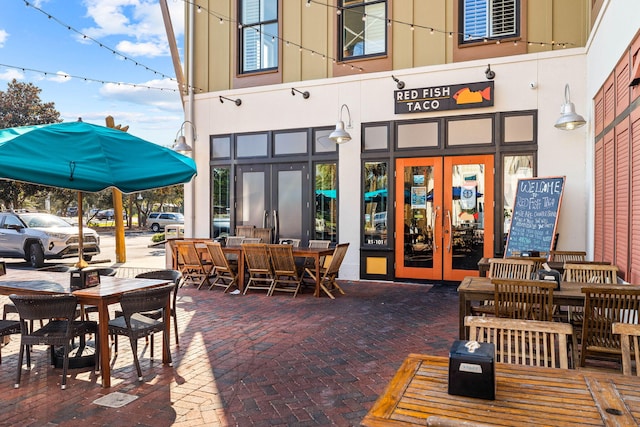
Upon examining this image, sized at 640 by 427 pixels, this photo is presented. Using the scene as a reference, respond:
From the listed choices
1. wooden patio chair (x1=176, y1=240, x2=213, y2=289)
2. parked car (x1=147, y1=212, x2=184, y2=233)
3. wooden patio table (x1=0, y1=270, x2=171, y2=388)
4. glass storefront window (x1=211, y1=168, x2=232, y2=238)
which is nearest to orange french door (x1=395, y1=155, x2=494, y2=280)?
wooden patio chair (x1=176, y1=240, x2=213, y2=289)

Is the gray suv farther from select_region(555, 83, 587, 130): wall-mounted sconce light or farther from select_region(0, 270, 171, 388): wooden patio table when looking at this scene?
select_region(555, 83, 587, 130): wall-mounted sconce light

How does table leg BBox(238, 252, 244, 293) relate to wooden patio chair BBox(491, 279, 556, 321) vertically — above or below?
below

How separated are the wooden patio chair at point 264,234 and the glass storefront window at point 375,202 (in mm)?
1974

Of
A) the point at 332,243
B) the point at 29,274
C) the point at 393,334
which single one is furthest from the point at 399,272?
the point at 29,274

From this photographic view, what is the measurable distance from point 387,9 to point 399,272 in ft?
16.5

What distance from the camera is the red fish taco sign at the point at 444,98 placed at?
803cm

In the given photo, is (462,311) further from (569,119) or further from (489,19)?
(489,19)

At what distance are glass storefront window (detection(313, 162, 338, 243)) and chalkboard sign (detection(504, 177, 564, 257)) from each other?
10.9 feet

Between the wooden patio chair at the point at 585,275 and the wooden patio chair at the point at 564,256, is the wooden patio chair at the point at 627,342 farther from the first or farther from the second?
the wooden patio chair at the point at 564,256

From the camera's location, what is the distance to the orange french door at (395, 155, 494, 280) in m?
8.11

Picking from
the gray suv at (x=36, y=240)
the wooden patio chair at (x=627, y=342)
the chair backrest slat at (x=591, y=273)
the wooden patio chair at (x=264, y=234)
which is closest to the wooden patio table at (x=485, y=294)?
the chair backrest slat at (x=591, y=273)

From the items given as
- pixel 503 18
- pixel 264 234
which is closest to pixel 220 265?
pixel 264 234

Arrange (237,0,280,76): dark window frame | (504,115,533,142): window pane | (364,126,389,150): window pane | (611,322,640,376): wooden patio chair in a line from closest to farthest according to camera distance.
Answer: (611,322,640,376): wooden patio chair < (504,115,533,142): window pane < (364,126,389,150): window pane < (237,0,280,76): dark window frame

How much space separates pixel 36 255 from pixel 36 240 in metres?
0.38
